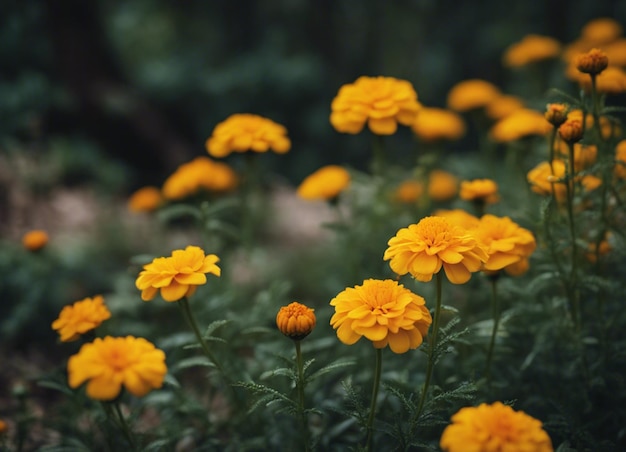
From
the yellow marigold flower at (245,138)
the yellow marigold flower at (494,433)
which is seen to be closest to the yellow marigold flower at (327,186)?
the yellow marigold flower at (245,138)

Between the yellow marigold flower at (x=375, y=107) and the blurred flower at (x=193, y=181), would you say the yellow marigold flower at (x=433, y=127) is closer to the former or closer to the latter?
the yellow marigold flower at (x=375, y=107)

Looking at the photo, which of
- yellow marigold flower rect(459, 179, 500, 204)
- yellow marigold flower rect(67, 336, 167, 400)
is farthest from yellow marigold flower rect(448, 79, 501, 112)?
yellow marigold flower rect(67, 336, 167, 400)

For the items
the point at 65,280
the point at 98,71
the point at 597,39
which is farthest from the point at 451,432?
the point at 98,71

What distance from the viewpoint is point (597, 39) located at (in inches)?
126

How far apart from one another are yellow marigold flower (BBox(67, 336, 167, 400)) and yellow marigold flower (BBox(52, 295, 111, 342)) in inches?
12.4

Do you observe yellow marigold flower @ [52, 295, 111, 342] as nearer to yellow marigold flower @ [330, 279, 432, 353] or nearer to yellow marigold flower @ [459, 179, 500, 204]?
yellow marigold flower @ [330, 279, 432, 353]

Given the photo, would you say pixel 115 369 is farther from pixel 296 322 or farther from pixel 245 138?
pixel 245 138

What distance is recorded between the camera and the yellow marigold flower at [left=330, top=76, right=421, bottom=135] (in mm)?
1938

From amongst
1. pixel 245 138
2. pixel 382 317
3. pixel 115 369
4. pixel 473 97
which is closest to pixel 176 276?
pixel 115 369

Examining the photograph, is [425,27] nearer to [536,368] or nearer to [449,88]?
[449,88]

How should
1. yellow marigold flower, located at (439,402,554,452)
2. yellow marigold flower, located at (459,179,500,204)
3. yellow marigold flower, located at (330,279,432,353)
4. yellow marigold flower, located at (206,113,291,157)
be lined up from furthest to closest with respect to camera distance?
yellow marigold flower, located at (206,113,291,157) → yellow marigold flower, located at (459,179,500,204) → yellow marigold flower, located at (330,279,432,353) → yellow marigold flower, located at (439,402,554,452)

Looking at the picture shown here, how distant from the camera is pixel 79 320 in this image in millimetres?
1551

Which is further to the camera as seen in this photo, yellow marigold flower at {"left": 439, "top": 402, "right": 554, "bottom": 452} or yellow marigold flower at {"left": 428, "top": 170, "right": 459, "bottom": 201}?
yellow marigold flower at {"left": 428, "top": 170, "right": 459, "bottom": 201}

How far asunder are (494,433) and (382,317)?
1.04 ft
